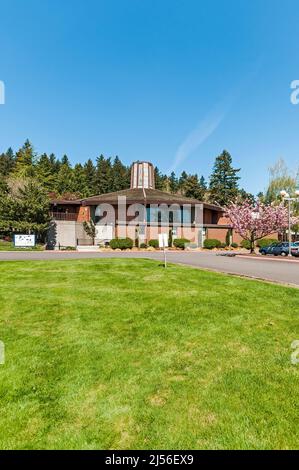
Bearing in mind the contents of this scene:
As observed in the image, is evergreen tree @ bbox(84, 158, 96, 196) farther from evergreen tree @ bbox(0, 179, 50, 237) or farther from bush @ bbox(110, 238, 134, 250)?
bush @ bbox(110, 238, 134, 250)

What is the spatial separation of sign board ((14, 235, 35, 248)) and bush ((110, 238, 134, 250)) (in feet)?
31.7

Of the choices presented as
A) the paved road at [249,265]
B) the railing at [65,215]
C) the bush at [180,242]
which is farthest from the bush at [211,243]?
the railing at [65,215]

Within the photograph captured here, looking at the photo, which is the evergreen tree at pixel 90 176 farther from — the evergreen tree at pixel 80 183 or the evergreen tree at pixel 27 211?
the evergreen tree at pixel 27 211

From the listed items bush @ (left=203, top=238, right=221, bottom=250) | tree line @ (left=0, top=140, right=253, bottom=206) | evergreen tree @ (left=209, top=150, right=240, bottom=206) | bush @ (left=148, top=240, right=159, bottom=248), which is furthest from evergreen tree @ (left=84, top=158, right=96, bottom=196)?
bush @ (left=203, top=238, right=221, bottom=250)

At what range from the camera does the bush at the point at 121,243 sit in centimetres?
4078

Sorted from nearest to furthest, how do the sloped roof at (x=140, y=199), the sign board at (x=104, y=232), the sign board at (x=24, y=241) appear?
the sign board at (x=24, y=241), the sign board at (x=104, y=232), the sloped roof at (x=140, y=199)

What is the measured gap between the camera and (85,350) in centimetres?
600

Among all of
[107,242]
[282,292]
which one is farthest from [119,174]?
[282,292]

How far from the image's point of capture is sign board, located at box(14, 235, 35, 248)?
1517 inches

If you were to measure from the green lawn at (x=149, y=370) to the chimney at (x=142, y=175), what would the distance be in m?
46.5

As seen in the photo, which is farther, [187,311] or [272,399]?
[187,311]

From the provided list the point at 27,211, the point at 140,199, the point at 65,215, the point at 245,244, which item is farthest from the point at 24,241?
the point at 245,244

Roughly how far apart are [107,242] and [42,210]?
9419mm
